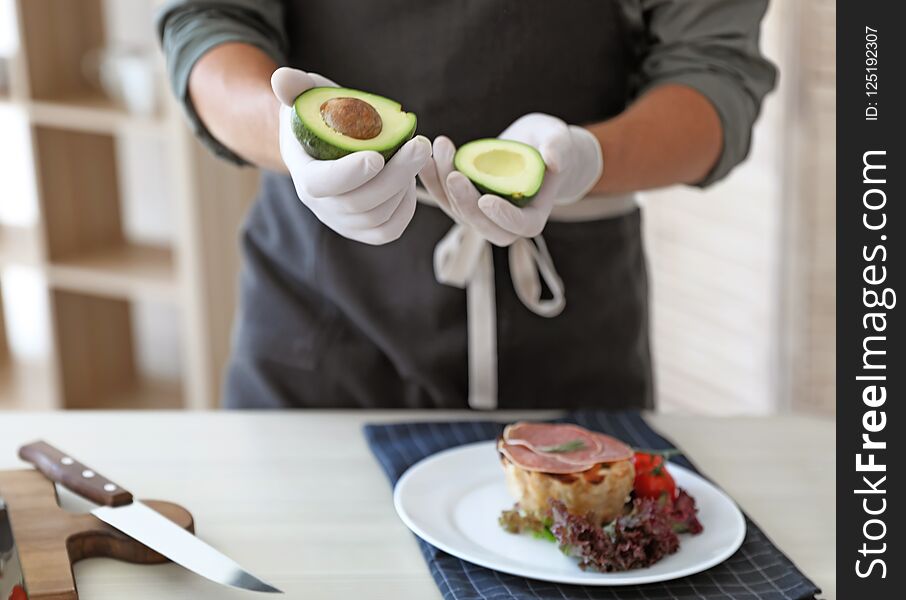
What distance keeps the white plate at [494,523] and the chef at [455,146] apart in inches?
10.3

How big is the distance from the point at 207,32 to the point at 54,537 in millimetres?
579

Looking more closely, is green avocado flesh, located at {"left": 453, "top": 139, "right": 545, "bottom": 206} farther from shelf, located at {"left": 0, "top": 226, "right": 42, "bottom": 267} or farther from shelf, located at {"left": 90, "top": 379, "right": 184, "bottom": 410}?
shelf, located at {"left": 90, "top": 379, "right": 184, "bottom": 410}

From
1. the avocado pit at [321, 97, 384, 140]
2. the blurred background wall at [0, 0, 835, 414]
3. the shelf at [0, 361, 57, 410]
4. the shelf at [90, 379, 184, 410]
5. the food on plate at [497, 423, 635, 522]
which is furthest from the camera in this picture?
the shelf at [90, 379, 184, 410]

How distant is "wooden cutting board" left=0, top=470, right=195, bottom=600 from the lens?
2.91 ft

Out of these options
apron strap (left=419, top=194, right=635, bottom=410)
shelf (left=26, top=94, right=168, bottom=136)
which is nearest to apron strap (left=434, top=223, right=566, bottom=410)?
apron strap (left=419, top=194, right=635, bottom=410)

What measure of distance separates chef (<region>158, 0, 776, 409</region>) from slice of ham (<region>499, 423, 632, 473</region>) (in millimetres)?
234

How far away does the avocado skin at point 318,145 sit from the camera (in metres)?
0.86

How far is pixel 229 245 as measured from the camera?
2.62 meters

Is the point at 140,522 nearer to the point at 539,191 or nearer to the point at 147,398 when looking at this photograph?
the point at 539,191

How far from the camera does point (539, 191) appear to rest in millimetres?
979

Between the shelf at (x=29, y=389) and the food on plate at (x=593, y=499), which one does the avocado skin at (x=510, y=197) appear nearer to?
the food on plate at (x=593, y=499)

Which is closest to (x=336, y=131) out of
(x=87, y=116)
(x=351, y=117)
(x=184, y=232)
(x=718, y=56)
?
(x=351, y=117)
